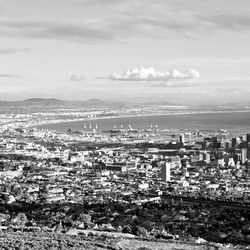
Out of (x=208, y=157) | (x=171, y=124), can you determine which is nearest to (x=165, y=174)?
(x=208, y=157)

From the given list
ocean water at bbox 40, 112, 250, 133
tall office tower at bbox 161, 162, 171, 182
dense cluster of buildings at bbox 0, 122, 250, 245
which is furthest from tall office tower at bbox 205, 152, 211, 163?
A: ocean water at bbox 40, 112, 250, 133

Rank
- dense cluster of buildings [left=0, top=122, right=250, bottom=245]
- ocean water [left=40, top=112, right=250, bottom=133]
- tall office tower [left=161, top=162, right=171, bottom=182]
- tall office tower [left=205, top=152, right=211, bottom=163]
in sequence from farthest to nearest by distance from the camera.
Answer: ocean water [left=40, top=112, right=250, bottom=133] → tall office tower [left=205, top=152, right=211, bottom=163] → tall office tower [left=161, top=162, right=171, bottom=182] → dense cluster of buildings [left=0, top=122, right=250, bottom=245]

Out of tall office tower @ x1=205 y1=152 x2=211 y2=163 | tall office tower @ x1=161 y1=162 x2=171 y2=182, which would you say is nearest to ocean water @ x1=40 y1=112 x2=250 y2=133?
tall office tower @ x1=205 y1=152 x2=211 y2=163

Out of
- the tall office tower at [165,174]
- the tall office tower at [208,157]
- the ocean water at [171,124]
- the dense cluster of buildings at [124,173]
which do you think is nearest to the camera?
the dense cluster of buildings at [124,173]

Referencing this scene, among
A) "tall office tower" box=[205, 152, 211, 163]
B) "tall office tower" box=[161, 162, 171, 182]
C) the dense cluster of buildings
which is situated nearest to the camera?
the dense cluster of buildings

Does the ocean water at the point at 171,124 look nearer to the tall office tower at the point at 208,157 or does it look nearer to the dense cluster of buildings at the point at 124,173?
the dense cluster of buildings at the point at 124,173

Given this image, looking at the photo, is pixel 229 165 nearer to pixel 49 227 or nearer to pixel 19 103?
pixel 49 227

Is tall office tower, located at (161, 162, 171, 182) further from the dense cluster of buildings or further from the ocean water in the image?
the ocean water

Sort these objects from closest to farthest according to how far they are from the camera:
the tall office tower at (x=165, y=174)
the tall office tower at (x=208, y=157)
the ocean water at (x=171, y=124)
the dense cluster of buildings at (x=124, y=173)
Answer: the dense cluster of buildings at (x=124, y=173) → the tall office tower at (x=165, y=174) → the tall office tower at (x=208, y=157) → the ocean water at (x=171, y=124)

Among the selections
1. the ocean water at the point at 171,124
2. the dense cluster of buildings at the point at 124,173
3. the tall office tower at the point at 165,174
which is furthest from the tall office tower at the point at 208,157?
the ocean water at the point at 171,124

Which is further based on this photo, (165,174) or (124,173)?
(124,173)

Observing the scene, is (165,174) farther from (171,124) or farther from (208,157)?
(171,124)

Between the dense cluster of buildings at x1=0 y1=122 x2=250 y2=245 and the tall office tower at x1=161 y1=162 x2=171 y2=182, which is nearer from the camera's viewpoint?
the dense cluster of buildings at x1=0 y1=122 x2=250 y2=245
